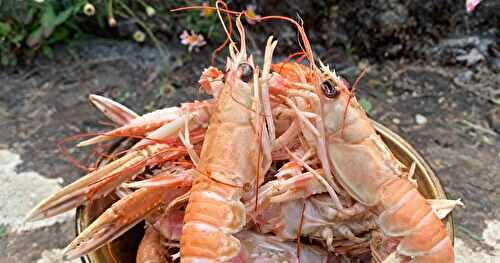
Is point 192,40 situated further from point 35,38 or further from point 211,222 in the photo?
point 211,222

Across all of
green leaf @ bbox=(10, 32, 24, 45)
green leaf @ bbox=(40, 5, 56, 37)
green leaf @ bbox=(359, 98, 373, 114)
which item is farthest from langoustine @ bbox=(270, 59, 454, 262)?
green leaf @ bbox=(10, 32, 24, 45)

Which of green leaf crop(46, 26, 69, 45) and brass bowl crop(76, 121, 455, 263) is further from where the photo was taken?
green leaf crop(46, 26, 69, 45)

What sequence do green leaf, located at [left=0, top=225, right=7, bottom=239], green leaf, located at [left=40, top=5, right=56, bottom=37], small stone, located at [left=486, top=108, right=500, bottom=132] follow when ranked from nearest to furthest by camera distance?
green leaf, located at [left=0, top=225, right=7, bottom=239]
small stone, located at [left=486, top=108, right=500, bottom=132]
green leaf, located at [left=40, top=5, right=56, bottom=37]

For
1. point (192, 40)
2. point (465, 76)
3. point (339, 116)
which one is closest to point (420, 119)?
point (465, 76)

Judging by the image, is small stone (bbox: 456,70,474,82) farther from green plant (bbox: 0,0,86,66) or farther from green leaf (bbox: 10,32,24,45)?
green leaf (bbox: 10,32,24,45)

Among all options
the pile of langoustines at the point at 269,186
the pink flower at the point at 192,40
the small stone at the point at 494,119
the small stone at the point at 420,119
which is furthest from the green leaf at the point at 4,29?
the small stone at the point at 494,119

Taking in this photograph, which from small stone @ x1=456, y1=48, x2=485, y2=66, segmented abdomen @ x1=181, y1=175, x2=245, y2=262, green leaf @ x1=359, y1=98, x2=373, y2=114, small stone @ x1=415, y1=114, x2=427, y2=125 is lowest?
green leaf @ x1=359, y1=98, x2=373, y2=114

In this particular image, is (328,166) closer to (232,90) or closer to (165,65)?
(232,90)

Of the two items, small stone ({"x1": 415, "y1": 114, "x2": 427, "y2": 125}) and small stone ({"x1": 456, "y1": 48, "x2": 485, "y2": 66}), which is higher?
small stone ({"x1": 456, "y1": 48, "x2": 485, "y2": 66})
